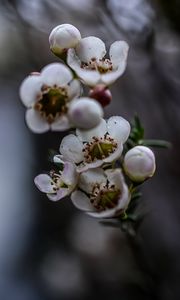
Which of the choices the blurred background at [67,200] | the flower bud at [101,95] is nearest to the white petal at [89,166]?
the flower bud at [101,95]

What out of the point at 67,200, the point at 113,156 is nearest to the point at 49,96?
the point at 113,156

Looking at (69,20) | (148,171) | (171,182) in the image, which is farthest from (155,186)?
(148,171)

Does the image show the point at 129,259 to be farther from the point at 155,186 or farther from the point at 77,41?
the point at 77,41

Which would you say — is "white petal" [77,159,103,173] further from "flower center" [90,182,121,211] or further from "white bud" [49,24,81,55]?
"white bud" [49,24,81,55]

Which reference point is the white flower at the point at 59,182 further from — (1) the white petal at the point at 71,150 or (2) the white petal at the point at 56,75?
(2) the white petal at the point at 56,75

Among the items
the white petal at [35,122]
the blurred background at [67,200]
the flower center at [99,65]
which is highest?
the flower center at [99,65]

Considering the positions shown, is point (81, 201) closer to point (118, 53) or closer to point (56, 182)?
point (56, 182)

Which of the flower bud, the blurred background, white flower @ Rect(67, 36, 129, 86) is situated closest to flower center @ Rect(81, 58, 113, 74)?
white flower @ Rect(67, 36, 129, 86)
